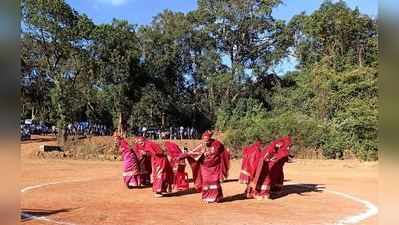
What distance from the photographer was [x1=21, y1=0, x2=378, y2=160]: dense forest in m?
26.9

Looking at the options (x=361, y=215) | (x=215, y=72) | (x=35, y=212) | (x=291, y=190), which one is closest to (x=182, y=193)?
(x=291, y=190)

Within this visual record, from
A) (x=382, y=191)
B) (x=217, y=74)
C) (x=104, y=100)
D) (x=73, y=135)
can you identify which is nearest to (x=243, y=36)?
(x=217, y=74)

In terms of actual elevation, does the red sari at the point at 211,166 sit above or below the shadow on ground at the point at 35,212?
above

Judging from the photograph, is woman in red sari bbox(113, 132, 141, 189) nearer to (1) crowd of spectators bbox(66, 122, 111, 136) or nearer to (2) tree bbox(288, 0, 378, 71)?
(1) crowd of spectators bbox(66, 122, 111, 136)

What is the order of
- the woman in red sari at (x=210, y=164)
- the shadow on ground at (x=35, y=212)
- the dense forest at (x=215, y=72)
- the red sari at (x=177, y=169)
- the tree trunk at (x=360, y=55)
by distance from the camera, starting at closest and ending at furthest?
the shadow on ground at (x=35, y=212)
the woman in red sari at (x=210, y=164)
the red sari at (x=177, y=169)
the dense forest at (x=215, y=72)
the tree trunk at (x=360, y=55)

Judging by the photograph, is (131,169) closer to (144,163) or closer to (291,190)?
(144,163)

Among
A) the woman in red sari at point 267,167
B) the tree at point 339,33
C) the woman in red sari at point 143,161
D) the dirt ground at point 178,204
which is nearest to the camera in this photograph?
the dirt ground at point 178,204

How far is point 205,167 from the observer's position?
1051 centimetres

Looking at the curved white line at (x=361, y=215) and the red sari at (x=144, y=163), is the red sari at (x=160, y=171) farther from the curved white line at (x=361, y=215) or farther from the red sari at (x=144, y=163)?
the curved white line at (x=361, y=215)

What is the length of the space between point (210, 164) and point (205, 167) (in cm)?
16

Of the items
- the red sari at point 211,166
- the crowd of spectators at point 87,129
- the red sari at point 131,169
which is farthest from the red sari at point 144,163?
the crowd of spectators at point 87,129

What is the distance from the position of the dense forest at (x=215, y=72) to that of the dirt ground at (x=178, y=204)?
10.1 m

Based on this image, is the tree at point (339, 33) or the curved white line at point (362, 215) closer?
the curved white line at point (362, 215)

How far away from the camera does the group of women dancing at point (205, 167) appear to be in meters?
10.5
